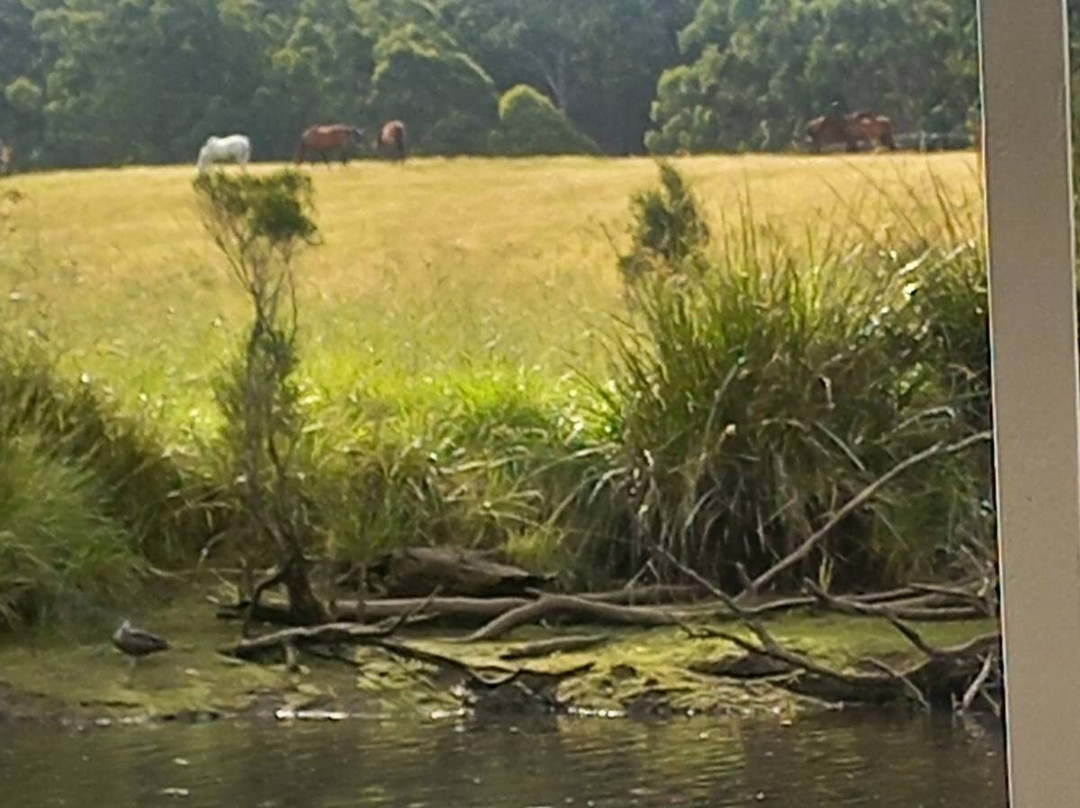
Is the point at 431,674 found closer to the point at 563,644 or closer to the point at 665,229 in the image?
the point at 563,644

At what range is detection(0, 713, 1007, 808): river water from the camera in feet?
4.04

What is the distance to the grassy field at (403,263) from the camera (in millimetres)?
1300

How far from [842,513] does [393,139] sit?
48 centimetres

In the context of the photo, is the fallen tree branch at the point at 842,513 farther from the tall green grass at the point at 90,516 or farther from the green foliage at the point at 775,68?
the tall green grass at the point at 90,516

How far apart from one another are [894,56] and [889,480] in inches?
13.5

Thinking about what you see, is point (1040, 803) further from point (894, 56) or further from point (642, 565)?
point (894, 56)

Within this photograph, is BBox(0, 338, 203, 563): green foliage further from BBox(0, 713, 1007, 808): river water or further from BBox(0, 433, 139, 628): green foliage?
BBox(0, 713, 1007, 808): river water

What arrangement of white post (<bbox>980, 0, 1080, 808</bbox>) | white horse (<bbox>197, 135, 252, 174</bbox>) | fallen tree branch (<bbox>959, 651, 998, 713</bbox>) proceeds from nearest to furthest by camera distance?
white post (<bbox>980, 0, 1080, 808</bbox>) < fallen tree branch (<bbox>959, 651, 998, 713</bbox>) < white horse (<bbox>197, 135, 252, 174</bbox>)

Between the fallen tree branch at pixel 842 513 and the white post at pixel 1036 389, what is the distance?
0.57 feet

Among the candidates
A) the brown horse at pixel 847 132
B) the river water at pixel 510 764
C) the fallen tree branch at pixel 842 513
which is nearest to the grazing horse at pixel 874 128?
the brown horse at pixel 847 132

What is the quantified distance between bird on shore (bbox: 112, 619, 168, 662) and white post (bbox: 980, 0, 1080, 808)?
68 cm

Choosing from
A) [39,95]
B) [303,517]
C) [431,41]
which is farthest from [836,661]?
[39,95]

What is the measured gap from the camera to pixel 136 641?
4.34 ft

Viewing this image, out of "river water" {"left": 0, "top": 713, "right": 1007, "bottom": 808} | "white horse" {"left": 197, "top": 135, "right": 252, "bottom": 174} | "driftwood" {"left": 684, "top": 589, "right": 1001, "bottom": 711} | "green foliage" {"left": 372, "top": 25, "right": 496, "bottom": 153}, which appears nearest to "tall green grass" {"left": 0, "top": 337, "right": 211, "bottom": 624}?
"river water" {"left": 0, "top": 713, "right": 1007, "bottom": 808}
